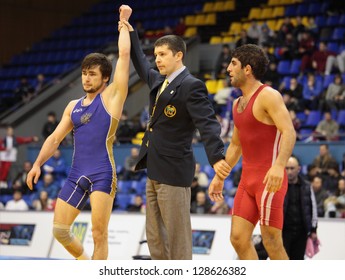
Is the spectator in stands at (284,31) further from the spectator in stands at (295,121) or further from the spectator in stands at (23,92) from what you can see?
the spectator in stands at (23,92)

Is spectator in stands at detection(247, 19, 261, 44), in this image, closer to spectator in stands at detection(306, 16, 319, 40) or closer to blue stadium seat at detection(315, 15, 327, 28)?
spectator in stands at detection(306, 16, 319, 40)

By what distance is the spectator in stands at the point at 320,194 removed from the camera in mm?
12414

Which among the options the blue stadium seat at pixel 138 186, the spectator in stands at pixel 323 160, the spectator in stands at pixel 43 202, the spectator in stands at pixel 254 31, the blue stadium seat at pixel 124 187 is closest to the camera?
the spectator in stands at pixel 323 160

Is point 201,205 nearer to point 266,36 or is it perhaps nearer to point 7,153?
point 7,153

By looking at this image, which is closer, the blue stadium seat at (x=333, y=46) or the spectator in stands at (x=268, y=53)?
the spectator in stands at (x=268, y=53)

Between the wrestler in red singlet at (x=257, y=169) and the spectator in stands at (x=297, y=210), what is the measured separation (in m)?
2.41

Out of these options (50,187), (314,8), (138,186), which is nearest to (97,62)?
(138,186)

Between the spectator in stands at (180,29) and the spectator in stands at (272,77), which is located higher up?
the spectator in stands at (180,29)

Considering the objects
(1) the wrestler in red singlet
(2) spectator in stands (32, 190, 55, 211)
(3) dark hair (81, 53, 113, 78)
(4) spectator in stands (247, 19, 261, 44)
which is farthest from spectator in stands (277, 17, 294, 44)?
(1) the wrestler in red singlet

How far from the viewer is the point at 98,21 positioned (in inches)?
1013

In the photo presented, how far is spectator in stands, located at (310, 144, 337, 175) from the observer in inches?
545

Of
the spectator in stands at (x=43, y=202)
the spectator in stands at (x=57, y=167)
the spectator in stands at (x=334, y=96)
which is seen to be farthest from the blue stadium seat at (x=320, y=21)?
the spectator in stands at (x=43, y=202)
